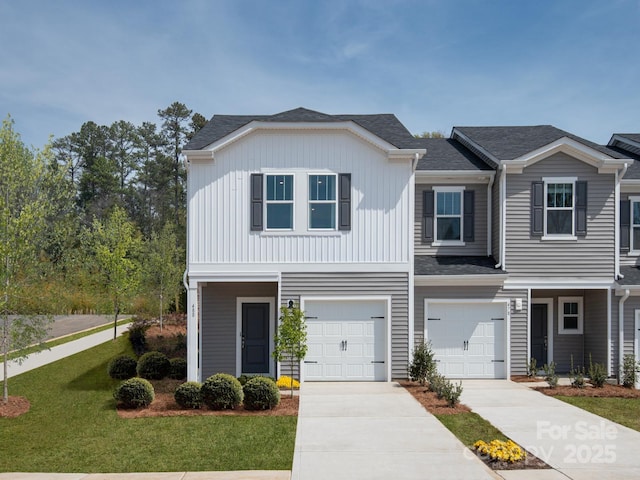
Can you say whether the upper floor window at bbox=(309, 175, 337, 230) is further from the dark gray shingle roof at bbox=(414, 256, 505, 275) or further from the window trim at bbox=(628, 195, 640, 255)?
the window trim at bbox=(628, 195, 640, 255)

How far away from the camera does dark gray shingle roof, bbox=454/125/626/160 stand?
16013 millimetres

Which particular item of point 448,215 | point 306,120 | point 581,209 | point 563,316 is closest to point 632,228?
point 581,209

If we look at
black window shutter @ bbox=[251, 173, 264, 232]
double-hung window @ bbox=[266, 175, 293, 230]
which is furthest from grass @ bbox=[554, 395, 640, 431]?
black window shutter @ bbox=[251, 173, 264, 232]

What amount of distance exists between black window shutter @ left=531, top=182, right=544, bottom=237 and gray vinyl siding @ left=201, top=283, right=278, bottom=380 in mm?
7296

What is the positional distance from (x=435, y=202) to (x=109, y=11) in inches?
410

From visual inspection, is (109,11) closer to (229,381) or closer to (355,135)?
(355,135)

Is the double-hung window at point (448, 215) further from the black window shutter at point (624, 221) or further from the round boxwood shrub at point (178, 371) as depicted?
the round boxwood shrub at point (178, 371)

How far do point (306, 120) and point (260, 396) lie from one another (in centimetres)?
685

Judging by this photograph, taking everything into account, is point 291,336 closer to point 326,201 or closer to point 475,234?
point 326,201

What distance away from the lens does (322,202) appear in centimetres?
1464

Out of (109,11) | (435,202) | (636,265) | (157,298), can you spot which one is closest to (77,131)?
(157,298)

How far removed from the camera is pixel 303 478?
7.58m

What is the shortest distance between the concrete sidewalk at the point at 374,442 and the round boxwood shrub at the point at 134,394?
10.6 ft

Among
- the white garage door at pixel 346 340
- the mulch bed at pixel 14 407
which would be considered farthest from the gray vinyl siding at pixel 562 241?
the mulch bed at pixel 14 407
